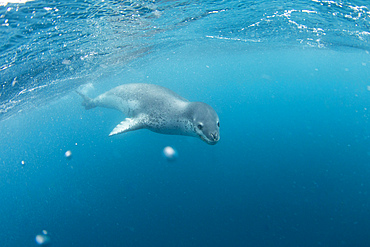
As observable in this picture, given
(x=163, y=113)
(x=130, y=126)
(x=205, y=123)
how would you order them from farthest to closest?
(x=130, y=126) → (x=163, y=113) → (x=205, y=123)

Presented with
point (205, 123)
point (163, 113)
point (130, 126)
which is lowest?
point (130, 126)

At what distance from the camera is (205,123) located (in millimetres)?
4316

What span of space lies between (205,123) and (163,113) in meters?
1.72

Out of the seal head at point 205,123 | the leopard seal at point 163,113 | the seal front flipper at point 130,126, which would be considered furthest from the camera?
the seal front flipper at point 130,126

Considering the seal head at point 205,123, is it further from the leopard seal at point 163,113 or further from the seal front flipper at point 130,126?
the seal front flipper at point 130,126

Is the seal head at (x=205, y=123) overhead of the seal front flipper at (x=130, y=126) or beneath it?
overhead

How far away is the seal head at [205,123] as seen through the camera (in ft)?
13.6

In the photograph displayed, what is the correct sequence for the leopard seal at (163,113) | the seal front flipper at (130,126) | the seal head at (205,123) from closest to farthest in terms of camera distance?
the seal head at (205,123)
the leopard seal at (163,113)
the seal front flipper at (130,126)

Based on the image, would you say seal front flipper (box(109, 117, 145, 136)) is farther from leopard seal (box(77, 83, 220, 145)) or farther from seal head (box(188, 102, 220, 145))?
seal head (box(188, 102, 220, 145))

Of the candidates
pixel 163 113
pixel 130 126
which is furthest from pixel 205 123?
pixel 130 126

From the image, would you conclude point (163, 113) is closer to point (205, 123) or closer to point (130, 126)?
point (130, 126)

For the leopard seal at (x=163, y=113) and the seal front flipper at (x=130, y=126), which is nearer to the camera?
the leopard seal at (x=163, y=113)

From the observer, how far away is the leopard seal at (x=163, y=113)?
14.5ft

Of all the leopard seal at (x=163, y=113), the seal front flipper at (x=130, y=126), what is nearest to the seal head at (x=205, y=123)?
the leopard seal at (x=163, y=113)
